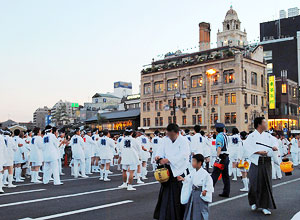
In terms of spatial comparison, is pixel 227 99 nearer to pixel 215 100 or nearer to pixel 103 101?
pixel 215 100

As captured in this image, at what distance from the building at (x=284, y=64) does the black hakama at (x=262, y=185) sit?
5005cm

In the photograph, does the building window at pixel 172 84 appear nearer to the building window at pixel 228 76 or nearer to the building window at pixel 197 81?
the building window at pixel 197 81

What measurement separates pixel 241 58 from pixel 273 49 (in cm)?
2538

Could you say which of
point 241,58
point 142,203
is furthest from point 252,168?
point 241,58

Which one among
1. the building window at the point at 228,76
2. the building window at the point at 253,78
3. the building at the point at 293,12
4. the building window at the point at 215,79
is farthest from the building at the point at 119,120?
the building at the point at 293,12

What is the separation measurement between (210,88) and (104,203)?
38449 mm

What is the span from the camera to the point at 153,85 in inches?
2456

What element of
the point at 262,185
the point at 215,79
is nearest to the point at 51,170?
the point at 262,185

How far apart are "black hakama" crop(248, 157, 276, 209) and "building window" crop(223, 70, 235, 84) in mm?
43880

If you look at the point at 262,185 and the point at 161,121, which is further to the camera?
the point at 161,121

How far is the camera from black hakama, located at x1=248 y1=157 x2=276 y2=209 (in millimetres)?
7816

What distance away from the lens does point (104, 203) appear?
928cm

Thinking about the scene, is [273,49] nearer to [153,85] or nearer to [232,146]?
[153,85]

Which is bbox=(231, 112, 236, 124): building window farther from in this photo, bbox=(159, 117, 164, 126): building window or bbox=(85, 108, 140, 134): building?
bbox=(85, 108, 140, 134): building
